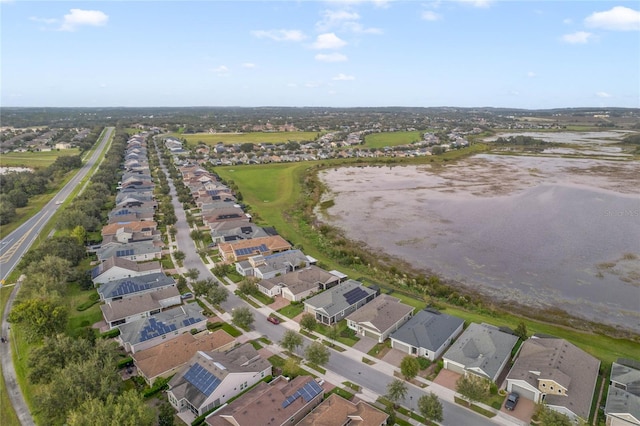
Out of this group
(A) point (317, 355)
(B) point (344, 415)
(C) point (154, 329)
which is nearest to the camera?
(B) point (344, 415)

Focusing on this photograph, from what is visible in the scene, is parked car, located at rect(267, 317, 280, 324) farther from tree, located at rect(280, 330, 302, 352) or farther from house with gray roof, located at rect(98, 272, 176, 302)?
house with gray roof, located at rect(98, 272, 176, 302)

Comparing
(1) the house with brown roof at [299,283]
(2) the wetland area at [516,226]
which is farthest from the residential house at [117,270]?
(2) the wetland area at [516,226]

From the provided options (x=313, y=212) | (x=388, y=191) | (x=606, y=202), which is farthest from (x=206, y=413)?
(x=606, y=202)

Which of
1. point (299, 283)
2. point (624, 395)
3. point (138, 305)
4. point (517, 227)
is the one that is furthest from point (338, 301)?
point (517, 227)

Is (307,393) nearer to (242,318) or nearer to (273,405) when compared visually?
(273,405)

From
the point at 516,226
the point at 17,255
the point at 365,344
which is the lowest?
the point at 365,344

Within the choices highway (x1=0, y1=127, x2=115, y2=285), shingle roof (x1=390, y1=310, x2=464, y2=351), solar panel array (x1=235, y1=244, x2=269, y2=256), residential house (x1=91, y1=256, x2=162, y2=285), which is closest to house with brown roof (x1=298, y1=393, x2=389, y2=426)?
shingle roof (x1=390, y1=310, x2=464, y2=351)
